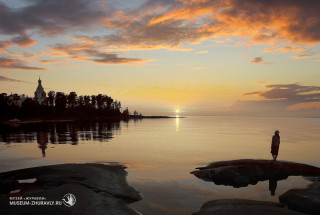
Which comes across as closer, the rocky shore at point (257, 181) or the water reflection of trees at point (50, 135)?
the rocky shore at point (257, 181)

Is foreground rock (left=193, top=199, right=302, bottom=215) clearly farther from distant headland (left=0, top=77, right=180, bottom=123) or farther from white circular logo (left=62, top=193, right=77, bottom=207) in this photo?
distant headland (left=0, top=77, right=180, bottom=123)

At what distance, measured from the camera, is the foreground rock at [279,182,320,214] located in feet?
45.9

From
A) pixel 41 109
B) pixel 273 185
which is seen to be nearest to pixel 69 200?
pixel 273 185

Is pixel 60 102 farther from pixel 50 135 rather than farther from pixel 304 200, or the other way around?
pixel 304 200

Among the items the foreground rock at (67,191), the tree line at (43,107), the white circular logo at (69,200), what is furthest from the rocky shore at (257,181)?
the tree line at (43,107)

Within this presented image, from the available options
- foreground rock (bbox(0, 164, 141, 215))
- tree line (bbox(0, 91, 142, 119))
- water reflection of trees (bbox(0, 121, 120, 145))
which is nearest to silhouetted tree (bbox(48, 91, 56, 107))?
tree line (bbox(0, 91, 142, 119))

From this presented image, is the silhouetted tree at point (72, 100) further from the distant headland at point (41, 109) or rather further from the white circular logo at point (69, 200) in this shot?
the white circular logo at point (69, 200)

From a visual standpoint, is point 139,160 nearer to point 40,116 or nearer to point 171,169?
point 171,169

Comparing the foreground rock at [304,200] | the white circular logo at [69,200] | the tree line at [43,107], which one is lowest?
the foreground rock at [304,200]

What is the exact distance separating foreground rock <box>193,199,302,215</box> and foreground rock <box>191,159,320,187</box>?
5.05m

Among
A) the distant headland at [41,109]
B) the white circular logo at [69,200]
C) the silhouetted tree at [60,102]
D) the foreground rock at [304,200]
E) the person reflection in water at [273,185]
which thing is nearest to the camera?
the white circular logo at [69,200]

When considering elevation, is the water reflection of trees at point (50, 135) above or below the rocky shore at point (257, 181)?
above

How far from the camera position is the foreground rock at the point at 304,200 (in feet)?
Answer: 45.9

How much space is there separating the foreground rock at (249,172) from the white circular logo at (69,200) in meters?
11.9
